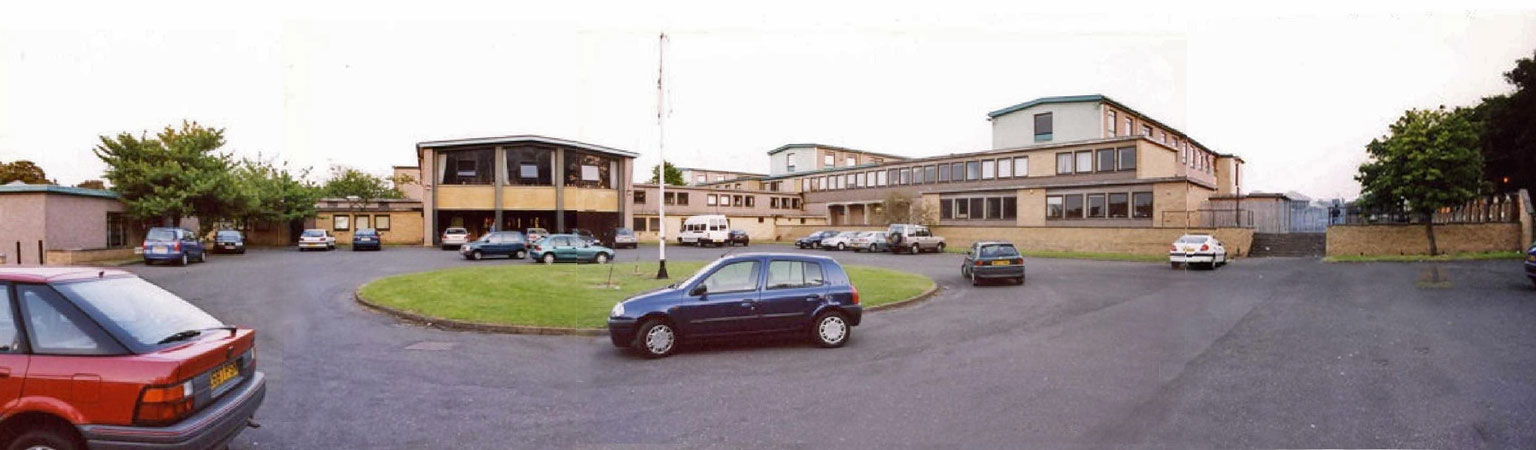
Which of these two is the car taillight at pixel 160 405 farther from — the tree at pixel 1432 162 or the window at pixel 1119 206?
the window at pixel 1119 206

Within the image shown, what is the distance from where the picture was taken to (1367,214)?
3472 centimetres

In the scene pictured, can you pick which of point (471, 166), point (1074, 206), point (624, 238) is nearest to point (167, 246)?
point (471, 166)

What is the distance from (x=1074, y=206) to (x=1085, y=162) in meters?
3.71

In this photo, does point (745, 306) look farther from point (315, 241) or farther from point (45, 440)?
point (315, 241)

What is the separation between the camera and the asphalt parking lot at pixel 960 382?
5.20 metres

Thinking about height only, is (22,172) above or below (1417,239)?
above

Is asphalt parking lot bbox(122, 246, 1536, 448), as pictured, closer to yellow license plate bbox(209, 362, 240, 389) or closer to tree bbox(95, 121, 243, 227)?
yellow license plate bbox(209, 362, 240, 389)

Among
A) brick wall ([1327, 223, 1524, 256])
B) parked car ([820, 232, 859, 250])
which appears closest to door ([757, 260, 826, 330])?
brick wall ([1327, 223, 1524, 256])

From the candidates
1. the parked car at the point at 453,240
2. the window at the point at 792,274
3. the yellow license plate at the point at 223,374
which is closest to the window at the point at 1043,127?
the parked car at the point at 453,240

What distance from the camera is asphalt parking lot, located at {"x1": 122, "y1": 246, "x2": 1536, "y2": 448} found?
17.0ft

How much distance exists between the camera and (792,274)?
925 centimetres

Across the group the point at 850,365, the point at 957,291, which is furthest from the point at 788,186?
the point at 850,365

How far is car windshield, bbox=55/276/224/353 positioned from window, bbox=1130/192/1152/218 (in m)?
42.3

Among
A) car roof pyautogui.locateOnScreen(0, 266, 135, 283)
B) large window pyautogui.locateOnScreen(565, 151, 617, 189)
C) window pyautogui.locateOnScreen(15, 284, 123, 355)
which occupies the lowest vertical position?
window pyautogui.locateOnScreen(15, 284, 123, 355)
